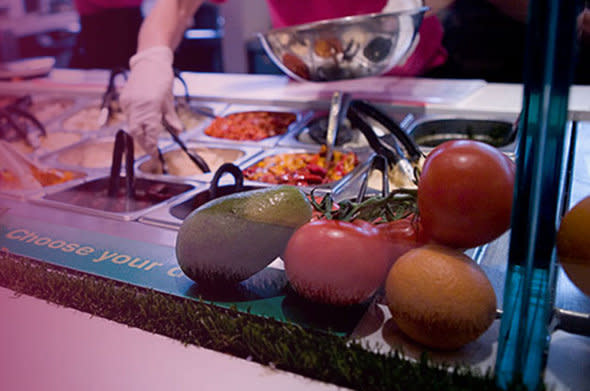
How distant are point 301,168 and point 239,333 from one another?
23.7 inches

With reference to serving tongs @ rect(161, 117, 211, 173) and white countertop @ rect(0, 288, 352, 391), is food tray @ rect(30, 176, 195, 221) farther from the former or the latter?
white countertop @ rect(0, 288, 352, 391)

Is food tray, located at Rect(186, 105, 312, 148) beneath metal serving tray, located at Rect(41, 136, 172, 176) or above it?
above

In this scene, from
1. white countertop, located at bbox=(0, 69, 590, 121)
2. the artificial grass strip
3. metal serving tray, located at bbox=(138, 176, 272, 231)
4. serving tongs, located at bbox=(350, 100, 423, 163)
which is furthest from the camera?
white countertop, located at bbox=(0, 69, 590, 121)

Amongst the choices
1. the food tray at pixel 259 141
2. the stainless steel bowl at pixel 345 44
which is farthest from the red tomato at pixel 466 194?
the stainless steel bowl at pixel 345 44

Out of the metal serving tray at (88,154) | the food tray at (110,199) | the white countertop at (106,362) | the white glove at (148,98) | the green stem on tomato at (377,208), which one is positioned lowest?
the white countertop at (106,362)

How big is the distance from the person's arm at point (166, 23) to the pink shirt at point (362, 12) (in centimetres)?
63

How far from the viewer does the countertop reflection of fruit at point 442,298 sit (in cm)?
62

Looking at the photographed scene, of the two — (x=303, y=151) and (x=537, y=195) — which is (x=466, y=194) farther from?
(x=303, y=151)

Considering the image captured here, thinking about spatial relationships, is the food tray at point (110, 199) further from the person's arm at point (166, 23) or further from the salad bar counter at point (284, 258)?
the person's arm at point (166, 23)

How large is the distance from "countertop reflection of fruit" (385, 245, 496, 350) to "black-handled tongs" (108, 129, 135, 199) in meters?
0.68

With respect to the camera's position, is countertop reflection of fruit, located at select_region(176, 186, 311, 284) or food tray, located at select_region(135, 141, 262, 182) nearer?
countertop reflection of fruit, located at select_region(176, 186, 311, 284)

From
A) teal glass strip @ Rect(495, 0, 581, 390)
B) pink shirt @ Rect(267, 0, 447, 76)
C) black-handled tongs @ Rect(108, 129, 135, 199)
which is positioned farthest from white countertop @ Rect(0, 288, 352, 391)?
pink shirt @ Rect(267, 0, 447, 76)

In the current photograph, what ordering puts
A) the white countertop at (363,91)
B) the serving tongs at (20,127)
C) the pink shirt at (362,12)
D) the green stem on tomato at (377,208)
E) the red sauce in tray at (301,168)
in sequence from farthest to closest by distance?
the pink shirt at (362,12) → the white countertop at (363,91) → the serving tongs at (20,127) → the red sauce in tray at (301,168) → the green stem on tomato at (377,208)

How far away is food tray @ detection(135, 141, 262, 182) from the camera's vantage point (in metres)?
1.22
